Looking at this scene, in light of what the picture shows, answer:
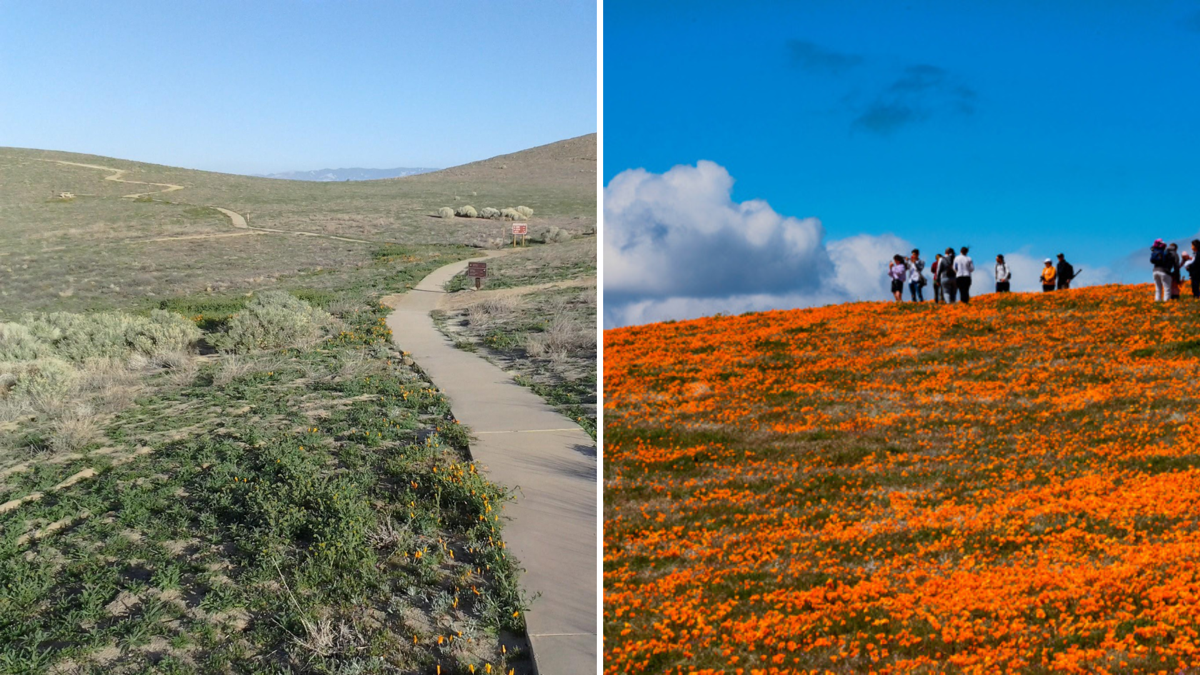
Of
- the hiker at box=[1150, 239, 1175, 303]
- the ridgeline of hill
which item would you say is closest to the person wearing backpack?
the hiker at box=[1150, 239, 1175, 303]

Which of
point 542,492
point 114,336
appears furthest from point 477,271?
point 542,492

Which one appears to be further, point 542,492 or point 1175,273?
point 1175,273

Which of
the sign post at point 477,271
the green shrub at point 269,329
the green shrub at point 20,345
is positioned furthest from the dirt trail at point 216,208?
the green shrub at point 269,329

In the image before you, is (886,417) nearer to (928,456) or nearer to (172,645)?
(928,456)

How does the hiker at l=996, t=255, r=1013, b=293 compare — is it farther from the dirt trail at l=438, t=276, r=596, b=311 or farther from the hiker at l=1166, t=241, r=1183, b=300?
the dirt trail at l=438, t=276, r=596, b=311

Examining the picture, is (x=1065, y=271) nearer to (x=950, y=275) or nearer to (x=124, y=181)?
(x=950, y=275)

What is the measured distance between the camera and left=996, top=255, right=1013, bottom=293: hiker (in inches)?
710

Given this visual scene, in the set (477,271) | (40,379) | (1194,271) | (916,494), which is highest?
(477,271)

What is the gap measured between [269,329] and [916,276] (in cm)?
1271

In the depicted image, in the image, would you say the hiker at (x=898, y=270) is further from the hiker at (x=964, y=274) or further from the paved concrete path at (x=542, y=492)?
the paved concrete path at (x=542, y=492)

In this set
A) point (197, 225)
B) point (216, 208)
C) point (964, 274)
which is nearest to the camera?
point (964, 274)

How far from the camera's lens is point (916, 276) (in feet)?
58.5

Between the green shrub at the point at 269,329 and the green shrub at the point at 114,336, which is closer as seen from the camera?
the green shrub at the point at 114,336

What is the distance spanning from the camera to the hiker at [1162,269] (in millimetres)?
15066
